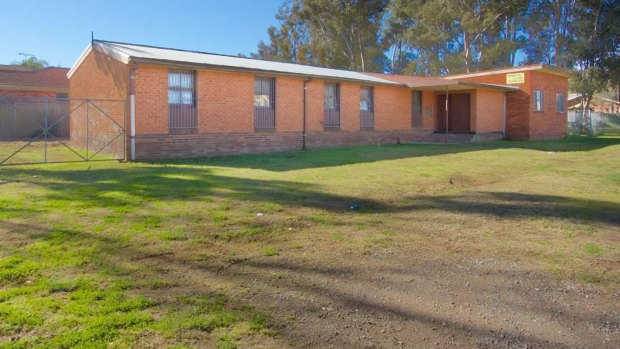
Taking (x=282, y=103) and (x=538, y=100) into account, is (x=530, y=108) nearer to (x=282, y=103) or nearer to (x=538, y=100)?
(x=538, y=100)

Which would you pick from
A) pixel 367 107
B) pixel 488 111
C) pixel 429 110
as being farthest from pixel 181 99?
pixel 488 111

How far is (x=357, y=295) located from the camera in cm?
416

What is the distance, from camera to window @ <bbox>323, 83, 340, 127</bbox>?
21094mm

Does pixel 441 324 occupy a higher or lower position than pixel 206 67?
lower

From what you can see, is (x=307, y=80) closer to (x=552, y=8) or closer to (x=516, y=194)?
(x=516, y=194)

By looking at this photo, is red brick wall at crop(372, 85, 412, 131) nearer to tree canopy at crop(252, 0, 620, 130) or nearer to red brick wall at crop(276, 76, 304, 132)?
red brick wall at crop(276, 76, 304, 132)

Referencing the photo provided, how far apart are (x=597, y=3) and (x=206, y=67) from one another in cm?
3030

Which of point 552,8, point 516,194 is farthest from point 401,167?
point 552,8

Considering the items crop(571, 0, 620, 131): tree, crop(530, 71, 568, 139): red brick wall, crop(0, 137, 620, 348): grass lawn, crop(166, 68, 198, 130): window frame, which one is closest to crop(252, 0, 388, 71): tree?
crop(571, 0, 620, 131): tree

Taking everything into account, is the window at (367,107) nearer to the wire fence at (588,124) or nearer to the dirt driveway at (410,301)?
the dirt driveway at (410,301)

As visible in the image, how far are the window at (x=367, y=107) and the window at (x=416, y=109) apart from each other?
10.4 ft

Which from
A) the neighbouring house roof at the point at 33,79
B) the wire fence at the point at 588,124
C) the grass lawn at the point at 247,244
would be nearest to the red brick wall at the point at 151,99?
the grass lawn at the point at 247,244

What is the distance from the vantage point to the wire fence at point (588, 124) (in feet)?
123

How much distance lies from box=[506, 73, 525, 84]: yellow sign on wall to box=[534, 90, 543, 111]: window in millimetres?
999
